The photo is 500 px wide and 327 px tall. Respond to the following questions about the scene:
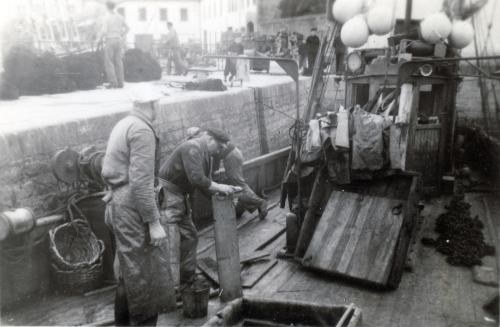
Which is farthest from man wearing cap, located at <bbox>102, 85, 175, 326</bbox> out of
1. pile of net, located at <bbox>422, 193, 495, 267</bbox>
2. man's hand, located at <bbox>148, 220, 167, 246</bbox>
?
pile of net, located at <bbox>422, 193, 495, 267</bbox>

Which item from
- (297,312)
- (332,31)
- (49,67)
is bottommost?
(297,312)

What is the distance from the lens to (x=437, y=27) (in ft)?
28.4

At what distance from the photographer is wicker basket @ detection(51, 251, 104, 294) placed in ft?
19.2

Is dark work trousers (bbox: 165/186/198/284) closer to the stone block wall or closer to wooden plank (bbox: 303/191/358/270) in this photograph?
wooden plank (bbox: 303/191/358/270)

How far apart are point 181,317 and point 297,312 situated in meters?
1.40

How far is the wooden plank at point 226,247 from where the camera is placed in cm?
562

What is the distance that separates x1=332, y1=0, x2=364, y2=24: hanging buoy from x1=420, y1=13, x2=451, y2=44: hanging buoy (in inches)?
55.4

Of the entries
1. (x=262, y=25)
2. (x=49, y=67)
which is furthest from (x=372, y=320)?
(x=262, y=25)

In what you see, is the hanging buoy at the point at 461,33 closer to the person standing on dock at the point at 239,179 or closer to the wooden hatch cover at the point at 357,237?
the wooden hatch cover at the point at 357,237

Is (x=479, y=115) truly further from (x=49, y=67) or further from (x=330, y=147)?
(x=49, y=67)

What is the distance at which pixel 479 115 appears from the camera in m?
14.8

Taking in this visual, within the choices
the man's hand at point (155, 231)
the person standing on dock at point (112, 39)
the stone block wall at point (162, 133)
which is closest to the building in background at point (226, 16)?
the stone block wall at point (162, 133)

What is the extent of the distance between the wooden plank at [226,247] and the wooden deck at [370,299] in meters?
0.24

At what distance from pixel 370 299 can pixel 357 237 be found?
3.07 ft
